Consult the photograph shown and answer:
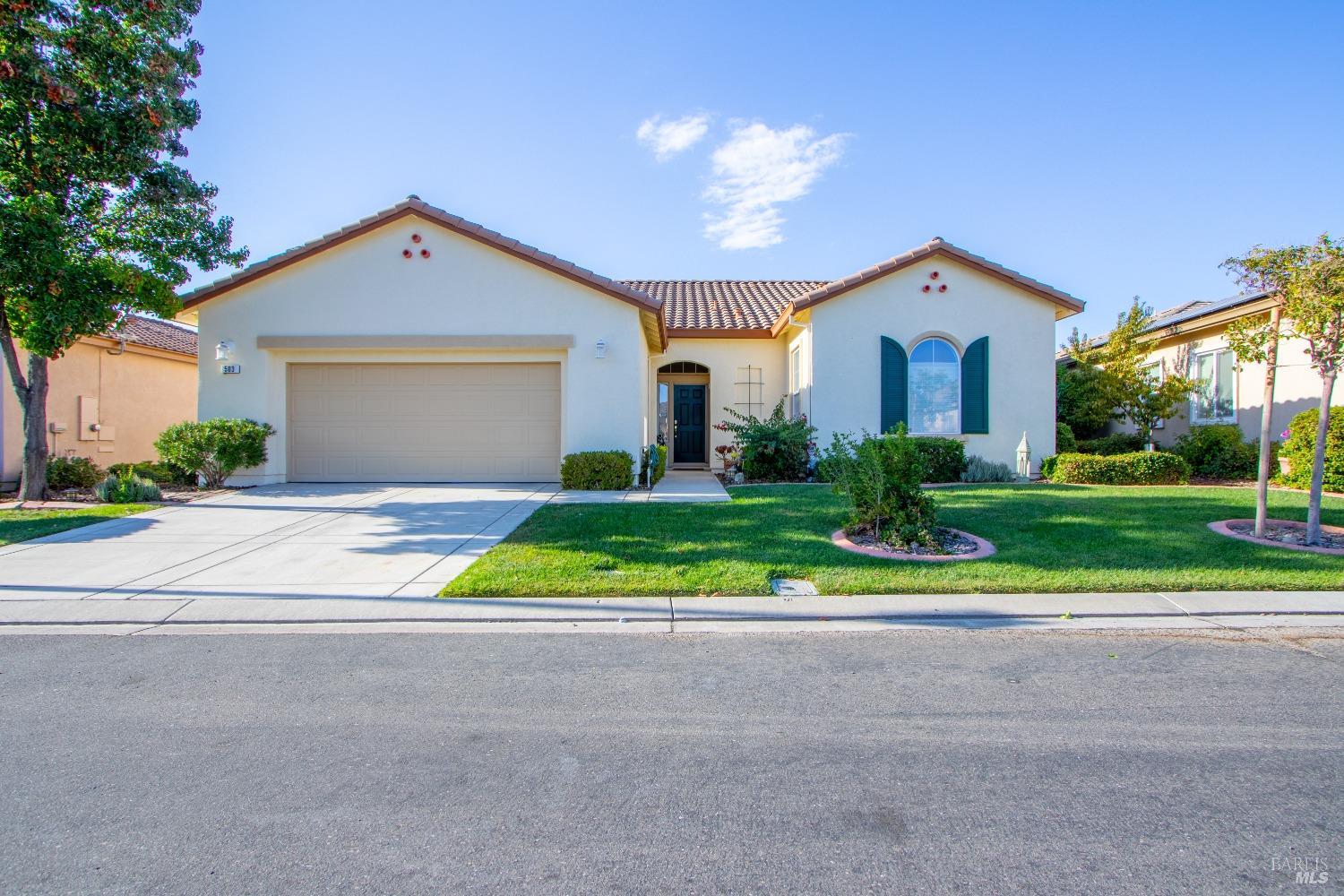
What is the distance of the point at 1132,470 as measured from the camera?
1293cm

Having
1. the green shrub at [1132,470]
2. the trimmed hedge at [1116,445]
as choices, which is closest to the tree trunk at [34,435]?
the green shrub at [1132,470]

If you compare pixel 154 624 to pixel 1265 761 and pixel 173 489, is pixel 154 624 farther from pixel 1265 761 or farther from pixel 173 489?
pixel 173 489

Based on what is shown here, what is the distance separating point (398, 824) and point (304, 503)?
31.1 ft

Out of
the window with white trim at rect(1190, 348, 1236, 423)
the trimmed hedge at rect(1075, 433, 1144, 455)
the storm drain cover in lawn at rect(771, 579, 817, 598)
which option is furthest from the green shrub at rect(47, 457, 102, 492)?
the window with white trim at rect(1190, 348, 1236, 423)

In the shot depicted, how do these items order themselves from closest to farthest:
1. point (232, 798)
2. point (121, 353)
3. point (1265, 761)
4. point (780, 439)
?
point (232, 798), point (1265, 761), point (780, 439), point (121, 353)

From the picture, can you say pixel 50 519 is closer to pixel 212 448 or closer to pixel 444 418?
pixel 212 448

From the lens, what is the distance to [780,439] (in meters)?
13.8

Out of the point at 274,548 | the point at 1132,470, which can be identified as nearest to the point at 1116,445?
the point at 1132,470

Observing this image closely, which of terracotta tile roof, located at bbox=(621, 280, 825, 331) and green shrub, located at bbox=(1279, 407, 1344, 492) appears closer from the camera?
green shrub, located at bbox=(1279, 407, 1344, 492)

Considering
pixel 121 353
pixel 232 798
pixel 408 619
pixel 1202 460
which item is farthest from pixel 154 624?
pixel 1202 460

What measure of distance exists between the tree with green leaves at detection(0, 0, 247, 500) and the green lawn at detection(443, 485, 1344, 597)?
7088 mm

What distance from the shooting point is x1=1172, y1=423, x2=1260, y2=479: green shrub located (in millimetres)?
13953

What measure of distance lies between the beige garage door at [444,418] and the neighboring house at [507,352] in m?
0.03

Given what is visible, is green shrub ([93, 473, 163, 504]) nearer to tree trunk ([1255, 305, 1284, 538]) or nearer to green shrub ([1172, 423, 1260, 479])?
tree trunk ([1255, 305, 1284, 538])
